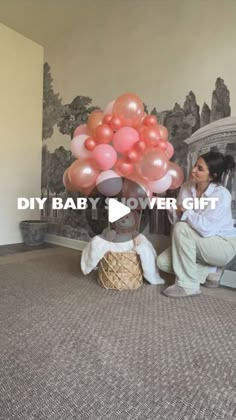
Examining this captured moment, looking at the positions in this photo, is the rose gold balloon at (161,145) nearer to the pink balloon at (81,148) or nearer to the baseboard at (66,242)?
the pink balloon at (81,148)

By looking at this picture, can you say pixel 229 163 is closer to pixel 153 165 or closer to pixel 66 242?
pixel 153 165

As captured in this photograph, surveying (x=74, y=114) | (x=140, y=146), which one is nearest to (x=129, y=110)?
(x=140, y=146)

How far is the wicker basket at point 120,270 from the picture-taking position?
2.00m

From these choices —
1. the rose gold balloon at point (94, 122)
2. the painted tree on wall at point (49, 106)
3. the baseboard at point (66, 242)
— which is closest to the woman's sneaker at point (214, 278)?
the rose gold balloon at point (94, 122)

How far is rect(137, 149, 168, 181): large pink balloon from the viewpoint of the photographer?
178cm

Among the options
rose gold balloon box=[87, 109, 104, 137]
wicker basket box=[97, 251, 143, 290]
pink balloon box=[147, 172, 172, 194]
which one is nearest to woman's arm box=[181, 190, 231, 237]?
pink balloon box=[147, 172, 172, 194]

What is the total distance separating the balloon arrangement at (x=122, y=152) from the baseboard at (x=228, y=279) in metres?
0.91

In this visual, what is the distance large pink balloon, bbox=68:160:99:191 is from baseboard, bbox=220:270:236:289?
131 cm

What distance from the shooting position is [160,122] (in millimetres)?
2641

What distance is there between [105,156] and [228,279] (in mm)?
1409

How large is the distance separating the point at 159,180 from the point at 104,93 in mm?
1650

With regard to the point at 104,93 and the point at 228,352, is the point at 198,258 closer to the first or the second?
the point at 228,352

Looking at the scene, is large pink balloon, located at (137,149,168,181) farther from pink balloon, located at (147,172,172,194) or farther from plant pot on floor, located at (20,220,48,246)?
plant pot on floor, located at (20,220,48,246)

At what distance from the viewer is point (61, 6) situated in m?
2.98
